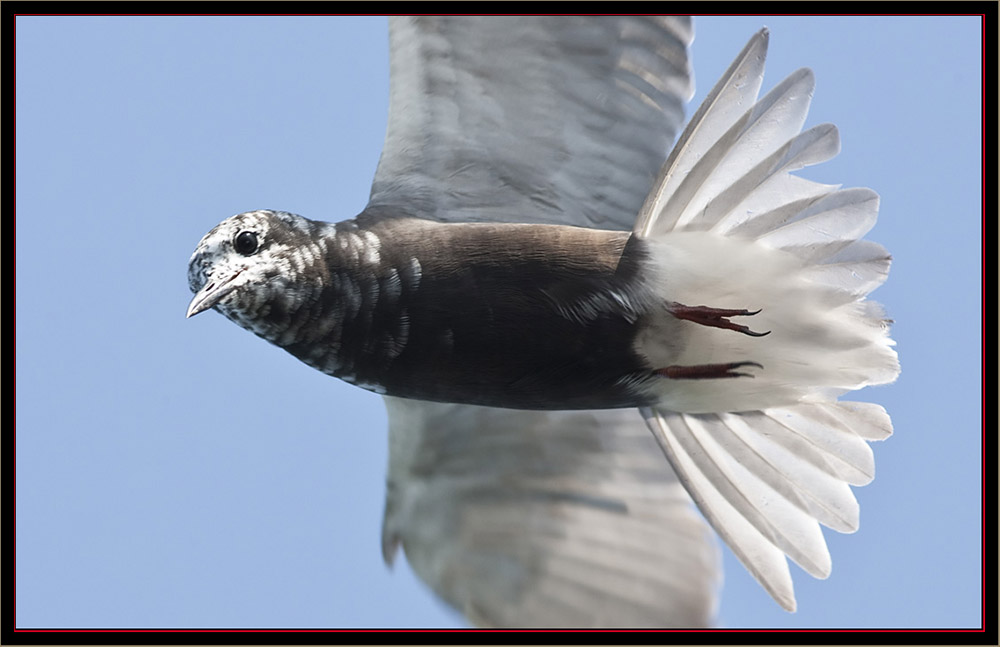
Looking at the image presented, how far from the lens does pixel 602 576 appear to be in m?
5.21

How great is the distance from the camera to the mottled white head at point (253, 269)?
13.5 feet

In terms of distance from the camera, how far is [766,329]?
178 inches

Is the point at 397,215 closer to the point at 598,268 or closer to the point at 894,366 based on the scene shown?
the point at 598,268

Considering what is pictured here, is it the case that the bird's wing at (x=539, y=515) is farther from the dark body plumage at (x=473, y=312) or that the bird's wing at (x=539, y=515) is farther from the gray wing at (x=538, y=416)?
the dark body plumage at (x=473, y=312)

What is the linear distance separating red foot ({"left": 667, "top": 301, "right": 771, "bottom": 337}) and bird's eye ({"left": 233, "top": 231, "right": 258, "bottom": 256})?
4.33 feet

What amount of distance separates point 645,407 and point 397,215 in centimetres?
105

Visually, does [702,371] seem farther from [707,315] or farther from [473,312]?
[473,312]

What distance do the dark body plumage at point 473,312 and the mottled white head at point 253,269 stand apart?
2 centimetres

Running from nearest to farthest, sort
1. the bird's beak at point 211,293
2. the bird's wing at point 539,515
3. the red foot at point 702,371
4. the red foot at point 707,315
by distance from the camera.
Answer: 1. the bird's beak at point 211,293
2. the red foot at point 707,315
3. the red foot at point 702,371
4. the bird's wing at point 539,515

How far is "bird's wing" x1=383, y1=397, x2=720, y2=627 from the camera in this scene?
5105 millimetres

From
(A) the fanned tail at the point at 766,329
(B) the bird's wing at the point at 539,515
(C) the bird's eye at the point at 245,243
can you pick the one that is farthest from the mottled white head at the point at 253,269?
(B) the bird's wing at the point at 539,515

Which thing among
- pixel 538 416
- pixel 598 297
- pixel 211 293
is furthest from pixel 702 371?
pixel 211 293

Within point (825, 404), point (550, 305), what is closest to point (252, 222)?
point (550, 305)

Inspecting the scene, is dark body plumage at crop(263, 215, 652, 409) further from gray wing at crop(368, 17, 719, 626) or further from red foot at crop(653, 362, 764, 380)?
gray wing at crop(368, 17, 719, 626)
